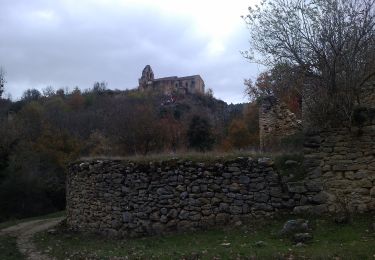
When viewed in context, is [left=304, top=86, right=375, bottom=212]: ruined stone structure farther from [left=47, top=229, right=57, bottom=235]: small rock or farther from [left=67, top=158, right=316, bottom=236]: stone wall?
[left=47, top=229, right=57, bottom=235]: small rock

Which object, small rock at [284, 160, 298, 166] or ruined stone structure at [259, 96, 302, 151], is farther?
ruined stone structure at [259, 96, 302, 151]

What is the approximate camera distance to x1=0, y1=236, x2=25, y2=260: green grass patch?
42.5 ft

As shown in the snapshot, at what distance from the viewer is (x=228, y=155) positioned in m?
13.2

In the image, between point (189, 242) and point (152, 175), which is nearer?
point (189, 242)

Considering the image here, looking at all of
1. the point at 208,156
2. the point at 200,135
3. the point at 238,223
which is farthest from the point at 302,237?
the point at 200,135

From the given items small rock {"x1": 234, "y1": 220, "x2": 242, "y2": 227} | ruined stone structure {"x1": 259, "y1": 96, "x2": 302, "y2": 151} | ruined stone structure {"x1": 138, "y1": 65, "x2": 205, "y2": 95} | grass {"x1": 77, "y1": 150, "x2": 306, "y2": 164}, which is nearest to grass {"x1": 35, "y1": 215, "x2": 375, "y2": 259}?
small rock {"x1": 234, "y1": 220, "x2": 242, "y2": 227}

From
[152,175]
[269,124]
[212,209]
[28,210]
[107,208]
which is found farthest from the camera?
[28,210]

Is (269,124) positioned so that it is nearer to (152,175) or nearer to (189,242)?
(152,175)

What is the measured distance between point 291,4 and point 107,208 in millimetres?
8667

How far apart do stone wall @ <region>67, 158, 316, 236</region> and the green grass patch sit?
2.48 m

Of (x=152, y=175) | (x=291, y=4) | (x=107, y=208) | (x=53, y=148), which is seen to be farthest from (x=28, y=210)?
(x=291, y=4)

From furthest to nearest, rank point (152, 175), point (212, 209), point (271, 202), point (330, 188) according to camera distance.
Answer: point (152, 175) < point (212, 209) < point (271, 202) < point (330, 188)

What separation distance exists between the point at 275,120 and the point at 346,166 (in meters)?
9.44

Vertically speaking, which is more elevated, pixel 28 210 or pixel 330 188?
pixel 330 188
